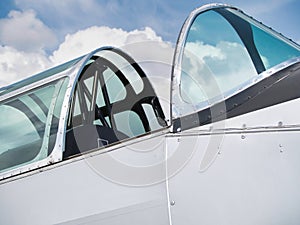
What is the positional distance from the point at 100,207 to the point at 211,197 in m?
0.58

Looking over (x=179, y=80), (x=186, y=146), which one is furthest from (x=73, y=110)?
(x=186, y=146)

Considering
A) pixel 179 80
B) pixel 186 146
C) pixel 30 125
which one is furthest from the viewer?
pixel 30 125

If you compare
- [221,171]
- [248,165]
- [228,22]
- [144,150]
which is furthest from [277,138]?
[228,22]

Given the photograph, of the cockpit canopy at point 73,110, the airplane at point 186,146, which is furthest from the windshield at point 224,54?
the cockpit canopy at point 73,110

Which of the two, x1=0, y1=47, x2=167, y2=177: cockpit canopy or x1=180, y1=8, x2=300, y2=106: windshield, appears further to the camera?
x1=0, y1=47, x2=167, y2=177: cockpit canopy

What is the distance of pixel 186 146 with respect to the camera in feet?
6.08

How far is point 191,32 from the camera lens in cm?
228

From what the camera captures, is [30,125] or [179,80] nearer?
[179,80]

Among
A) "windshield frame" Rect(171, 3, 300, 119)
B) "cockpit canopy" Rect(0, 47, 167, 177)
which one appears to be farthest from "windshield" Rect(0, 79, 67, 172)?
"windshield frame" Rect(171, 3, 300, 119)

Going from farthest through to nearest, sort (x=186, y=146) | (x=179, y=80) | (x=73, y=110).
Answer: (x=73, y=110) → (x=179, y=80) → (x=186, y=146)

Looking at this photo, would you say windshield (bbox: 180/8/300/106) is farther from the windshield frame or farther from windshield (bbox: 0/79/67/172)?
windshield (bbox: 0/79/67/172)

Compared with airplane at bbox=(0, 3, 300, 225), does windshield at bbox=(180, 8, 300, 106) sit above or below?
above

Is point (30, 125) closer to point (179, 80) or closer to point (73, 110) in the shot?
point (73, 110)

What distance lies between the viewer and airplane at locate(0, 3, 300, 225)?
5.52 ft
